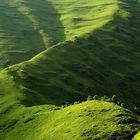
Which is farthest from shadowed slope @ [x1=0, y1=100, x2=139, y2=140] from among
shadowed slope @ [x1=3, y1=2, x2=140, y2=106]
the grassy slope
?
shadowed slope @ [x1=3, y1=2, x2=140, y2=106]

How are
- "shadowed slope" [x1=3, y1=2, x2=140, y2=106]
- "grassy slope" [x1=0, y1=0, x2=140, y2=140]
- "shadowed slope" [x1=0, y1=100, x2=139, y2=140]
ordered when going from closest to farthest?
1. "shadowed slope" [x1=0, y1=100, x2=139, y2=140]
2. "grassy slope" [x1=0, y1=0, x2=140, y2=140]
3. "shadowed slope" [x1=3, y1=2, x2=140, y2=106]

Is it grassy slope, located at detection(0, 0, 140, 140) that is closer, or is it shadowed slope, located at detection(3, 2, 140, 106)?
grassy slope, located at detection(0, 0, 140, 140)

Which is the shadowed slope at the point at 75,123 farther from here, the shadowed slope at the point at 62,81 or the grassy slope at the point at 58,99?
the shadowed slope at the point at 62,81

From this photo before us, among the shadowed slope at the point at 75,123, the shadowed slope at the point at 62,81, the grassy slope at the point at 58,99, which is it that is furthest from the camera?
the shadowed slope at the point at 62,81

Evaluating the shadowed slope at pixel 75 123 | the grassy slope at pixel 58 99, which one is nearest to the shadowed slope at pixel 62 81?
the grassy slope at pixel 58 99

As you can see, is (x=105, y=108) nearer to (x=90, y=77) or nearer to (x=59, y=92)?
(x=59, y=92)

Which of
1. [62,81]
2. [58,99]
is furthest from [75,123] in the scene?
[62,81]

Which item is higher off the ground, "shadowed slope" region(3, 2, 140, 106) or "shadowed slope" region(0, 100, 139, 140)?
"shadowed slope" region(0, 100, 139, 140)

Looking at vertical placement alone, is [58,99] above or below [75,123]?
below

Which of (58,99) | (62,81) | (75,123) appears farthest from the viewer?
(62,81)

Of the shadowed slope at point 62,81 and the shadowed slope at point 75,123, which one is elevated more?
the shadowed slope at point 75,123

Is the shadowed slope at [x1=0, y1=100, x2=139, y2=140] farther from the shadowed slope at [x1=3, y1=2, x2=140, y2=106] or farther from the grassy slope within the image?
the shadowed slope at [x1=3, y1=2, x2=140, y2=106]

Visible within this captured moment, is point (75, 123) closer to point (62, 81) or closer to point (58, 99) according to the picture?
point (58, 99)

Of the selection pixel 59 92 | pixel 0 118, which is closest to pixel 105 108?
pixel 0 118
